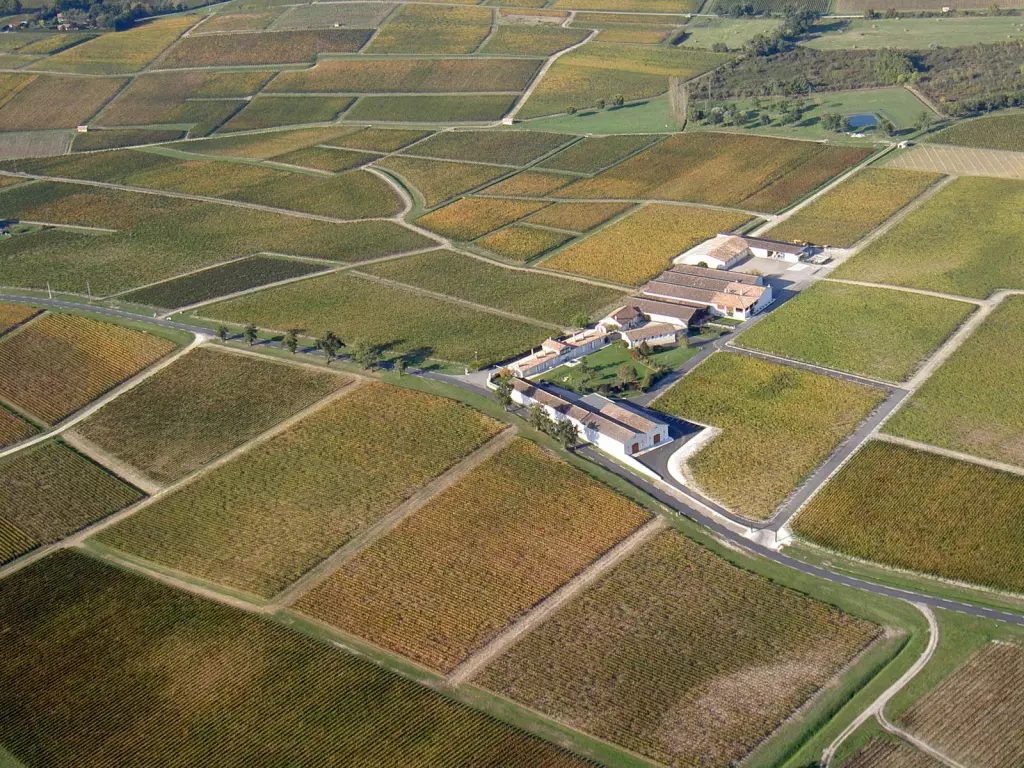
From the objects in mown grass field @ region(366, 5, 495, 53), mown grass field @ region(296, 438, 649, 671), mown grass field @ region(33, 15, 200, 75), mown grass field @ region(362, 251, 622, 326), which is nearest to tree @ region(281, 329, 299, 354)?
mown grass field @ region(362, 251, 622, 326)

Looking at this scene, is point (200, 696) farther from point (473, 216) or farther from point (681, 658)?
point (473, 216)

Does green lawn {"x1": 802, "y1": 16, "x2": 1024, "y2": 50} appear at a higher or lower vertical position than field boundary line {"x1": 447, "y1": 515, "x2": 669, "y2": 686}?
higher

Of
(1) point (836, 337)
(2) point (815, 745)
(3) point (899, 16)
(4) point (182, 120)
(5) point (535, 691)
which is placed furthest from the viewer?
(3) point (899, 16)

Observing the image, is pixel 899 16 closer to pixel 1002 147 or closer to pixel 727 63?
pixel 727 63

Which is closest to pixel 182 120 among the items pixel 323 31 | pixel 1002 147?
pixel 323 31

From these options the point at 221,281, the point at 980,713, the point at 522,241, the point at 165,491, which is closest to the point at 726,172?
the point at 522,241

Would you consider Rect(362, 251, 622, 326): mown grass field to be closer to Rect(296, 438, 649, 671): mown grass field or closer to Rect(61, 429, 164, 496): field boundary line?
Rect(296, 438, 649, 671): mown grass field
